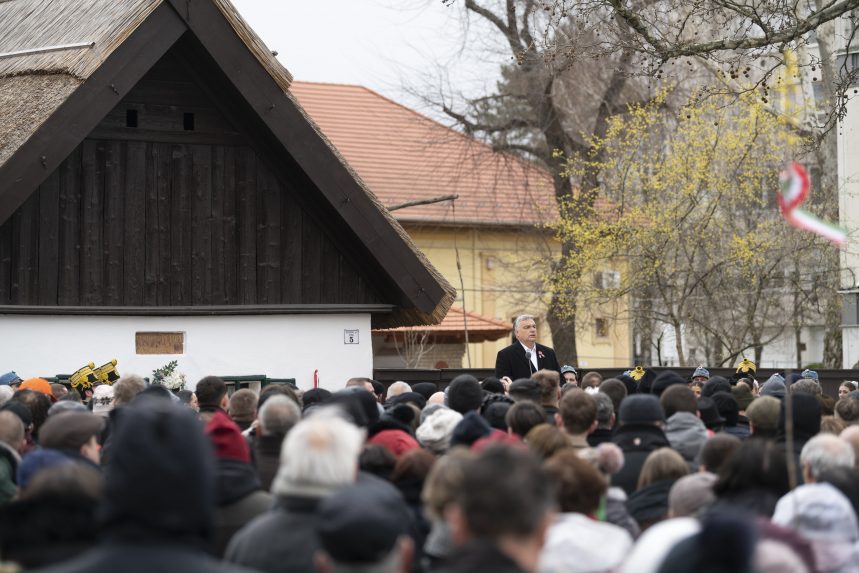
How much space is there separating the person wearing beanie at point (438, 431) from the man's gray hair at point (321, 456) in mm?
2801

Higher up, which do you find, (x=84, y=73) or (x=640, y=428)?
(x=84, y=73)

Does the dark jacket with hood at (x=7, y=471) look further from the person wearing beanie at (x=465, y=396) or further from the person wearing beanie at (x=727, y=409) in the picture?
the person wearing beanie at (x=727, y=409)

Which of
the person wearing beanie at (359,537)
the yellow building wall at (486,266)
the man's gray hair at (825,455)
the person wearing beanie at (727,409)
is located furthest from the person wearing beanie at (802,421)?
the yellow building wall at (486,266)

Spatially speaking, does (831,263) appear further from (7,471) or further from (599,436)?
(7,471)

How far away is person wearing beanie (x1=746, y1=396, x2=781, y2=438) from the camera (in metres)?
8.18

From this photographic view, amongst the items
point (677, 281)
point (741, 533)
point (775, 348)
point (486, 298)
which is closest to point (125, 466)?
point (741, 533)

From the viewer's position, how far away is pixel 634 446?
25.9ft

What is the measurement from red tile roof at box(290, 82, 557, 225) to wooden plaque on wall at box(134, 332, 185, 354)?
70.7 feet

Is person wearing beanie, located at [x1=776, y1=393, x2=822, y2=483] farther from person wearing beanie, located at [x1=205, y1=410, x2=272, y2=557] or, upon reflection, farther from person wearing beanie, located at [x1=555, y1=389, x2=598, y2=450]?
person wearing beanie, located at [x1=205, y1=410, x2=272, y2=557]

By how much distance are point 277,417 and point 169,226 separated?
32.3 feet


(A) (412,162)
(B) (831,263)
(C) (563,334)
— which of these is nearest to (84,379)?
(C) (563,334)

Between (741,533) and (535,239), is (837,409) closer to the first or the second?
(741,533)

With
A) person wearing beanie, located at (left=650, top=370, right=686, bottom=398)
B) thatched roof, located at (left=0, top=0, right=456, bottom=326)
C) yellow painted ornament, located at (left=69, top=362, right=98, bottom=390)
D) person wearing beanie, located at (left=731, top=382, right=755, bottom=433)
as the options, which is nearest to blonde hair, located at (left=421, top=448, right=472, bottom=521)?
person wearing beanie, located at (left=650, top=370, right=686, bottom=398)

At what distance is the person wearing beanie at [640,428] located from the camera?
7871 mm
